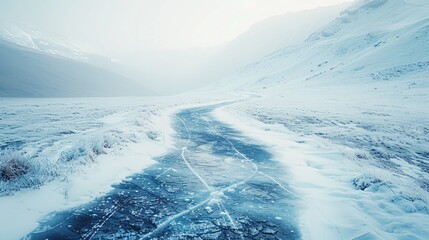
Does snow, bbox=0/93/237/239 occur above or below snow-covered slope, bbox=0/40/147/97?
below

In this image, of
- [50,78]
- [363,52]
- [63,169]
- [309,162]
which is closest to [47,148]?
[63,169]

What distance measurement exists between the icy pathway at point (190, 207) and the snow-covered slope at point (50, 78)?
68280mm

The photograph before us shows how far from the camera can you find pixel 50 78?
3671 inches

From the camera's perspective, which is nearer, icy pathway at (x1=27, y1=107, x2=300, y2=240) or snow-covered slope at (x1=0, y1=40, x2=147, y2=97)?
icy pathway at (x1=27, y1=107, x2=300, y2=240)

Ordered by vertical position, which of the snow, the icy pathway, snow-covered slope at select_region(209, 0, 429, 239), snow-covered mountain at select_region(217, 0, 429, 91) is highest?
snow-covered mountain at select_region(217, 0, 429, 91)

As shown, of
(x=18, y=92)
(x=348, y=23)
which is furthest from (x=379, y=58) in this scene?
(x=18, y=92)

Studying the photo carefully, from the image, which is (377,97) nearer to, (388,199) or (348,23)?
(388,199)

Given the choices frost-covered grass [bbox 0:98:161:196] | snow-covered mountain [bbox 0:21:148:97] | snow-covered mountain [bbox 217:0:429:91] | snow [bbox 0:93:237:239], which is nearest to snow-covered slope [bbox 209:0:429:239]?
snow-covered mountain [bbox 217:0:429:91]

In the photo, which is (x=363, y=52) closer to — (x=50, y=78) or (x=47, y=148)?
(x=47, y=148)

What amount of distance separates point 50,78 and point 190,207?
335 ft

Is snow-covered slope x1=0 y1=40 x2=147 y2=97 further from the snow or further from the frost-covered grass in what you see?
the snow

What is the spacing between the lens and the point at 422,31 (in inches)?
2110

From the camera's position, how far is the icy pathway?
5.18 meters

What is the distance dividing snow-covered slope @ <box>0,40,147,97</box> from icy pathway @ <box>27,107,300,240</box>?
68280mm
